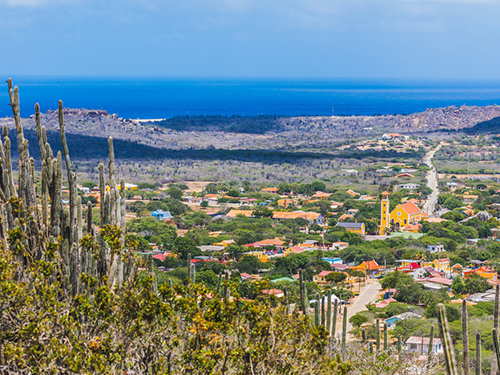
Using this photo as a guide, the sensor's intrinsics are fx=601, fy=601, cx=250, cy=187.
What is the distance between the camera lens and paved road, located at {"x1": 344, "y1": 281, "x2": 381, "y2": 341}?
22995 millimetres

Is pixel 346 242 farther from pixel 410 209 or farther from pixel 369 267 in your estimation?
pixel 410 209

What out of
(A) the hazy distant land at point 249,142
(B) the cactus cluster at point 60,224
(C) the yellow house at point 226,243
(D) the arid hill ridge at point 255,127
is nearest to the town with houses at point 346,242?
(C) the yellow house at point 226,243

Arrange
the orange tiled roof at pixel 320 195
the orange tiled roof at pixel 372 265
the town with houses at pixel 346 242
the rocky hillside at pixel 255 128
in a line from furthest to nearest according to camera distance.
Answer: the rocky hillside at pixel 255 128 → the orange tiled roof at pixel 320 195 → the orange tiled roof at pixel 372 265 → the town with houses at pixel 346 242

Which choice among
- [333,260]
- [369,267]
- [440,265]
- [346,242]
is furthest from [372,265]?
[346,242]

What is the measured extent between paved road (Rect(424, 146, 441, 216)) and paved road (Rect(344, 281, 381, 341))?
64.1 feet

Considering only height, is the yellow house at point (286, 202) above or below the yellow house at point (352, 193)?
below

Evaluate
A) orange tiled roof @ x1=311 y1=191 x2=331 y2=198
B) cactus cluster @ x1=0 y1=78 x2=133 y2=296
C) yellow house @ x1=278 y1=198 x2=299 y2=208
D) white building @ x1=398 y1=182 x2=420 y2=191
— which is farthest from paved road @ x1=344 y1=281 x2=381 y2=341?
white building @ x1=398 y1=182 x2=420 y2=191

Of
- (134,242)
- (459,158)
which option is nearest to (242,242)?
(134,242)

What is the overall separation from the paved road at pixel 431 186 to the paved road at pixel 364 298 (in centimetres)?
1953

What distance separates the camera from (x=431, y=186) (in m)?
56.2

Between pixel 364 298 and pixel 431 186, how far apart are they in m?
33.6

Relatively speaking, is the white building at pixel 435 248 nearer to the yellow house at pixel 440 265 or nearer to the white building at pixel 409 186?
the yellow house at pixel 440 265

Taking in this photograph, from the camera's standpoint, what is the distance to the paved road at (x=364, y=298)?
23.0 m

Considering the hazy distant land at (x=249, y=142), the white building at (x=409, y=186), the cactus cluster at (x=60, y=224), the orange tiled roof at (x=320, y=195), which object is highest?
the cactus cluster at (x=60, y=224)
